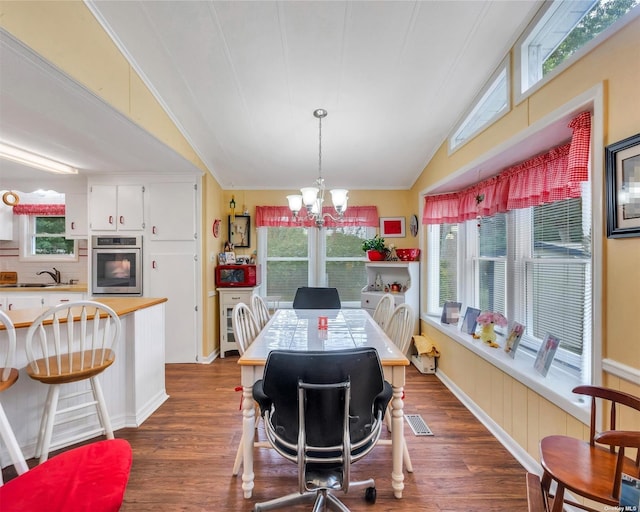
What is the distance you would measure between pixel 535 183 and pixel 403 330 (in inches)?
54.0

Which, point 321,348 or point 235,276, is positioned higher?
point 235,276

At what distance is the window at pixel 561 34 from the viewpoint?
4.64 ft

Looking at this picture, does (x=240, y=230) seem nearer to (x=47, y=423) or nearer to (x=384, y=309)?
(x=384, y=309)

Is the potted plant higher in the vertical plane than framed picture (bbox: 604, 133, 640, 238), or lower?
lower

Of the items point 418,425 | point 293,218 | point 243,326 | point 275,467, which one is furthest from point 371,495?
point 293,218

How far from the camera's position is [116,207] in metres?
3.45

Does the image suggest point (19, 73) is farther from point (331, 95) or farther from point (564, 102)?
point (564, 102)

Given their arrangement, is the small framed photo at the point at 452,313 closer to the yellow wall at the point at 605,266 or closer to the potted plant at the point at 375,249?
the yellow wall at the point at 605,266

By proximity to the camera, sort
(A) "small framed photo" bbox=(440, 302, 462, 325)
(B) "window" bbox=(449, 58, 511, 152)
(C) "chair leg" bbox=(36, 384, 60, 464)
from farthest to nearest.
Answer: (A) "small framed photo" bbox=(440, 302, 462, 325) → (B) "window" bbox=(449, 58, 511, 152) → (C) "chair leg" bbox=(36, 384, 60, 464)

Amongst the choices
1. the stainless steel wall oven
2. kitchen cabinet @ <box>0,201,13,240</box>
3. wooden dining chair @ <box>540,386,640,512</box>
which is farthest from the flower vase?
kitchen cabinet @ <box>0,201,13,240</box>

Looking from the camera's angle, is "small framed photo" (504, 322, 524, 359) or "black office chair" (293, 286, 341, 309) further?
Answer: "black office chair" (293, 286, 341, 309)

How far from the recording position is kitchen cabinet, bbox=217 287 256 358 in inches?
151

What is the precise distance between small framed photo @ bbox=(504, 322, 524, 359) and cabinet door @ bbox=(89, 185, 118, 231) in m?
4.19

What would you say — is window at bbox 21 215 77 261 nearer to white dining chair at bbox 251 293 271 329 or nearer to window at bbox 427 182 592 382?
white dining chair at bbox 251 293 271 329
